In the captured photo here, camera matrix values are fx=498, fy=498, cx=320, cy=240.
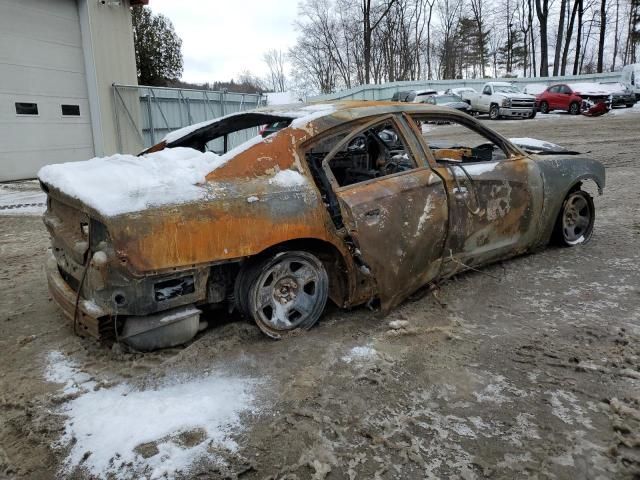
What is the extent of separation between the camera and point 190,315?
2961 millimetres

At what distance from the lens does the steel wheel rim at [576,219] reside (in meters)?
4.93

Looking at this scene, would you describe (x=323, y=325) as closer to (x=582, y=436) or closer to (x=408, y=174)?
(x=408, y=174)

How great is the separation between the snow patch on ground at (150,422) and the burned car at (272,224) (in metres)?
0.36

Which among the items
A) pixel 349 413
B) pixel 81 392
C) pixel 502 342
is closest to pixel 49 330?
pixel 81 392

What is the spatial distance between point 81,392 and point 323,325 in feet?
5.10

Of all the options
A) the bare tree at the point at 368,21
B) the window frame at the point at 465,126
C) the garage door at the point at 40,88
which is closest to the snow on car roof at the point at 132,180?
the window frame at the point at 465,126

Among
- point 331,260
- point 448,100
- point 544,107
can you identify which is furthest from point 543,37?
point 331,260

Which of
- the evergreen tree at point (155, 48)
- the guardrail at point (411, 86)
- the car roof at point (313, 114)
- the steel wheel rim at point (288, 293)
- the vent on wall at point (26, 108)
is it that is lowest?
the steel wheel rim at point (288, 293)

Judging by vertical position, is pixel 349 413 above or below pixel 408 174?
below

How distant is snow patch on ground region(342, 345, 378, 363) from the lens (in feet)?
9.86

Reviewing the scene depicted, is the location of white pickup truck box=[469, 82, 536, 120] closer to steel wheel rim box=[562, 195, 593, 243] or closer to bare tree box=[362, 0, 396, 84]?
bare tree box=[362, 0, 396, 84]

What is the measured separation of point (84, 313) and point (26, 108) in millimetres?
11217

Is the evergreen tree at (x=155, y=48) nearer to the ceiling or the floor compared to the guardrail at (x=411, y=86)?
nearer to the ceiling

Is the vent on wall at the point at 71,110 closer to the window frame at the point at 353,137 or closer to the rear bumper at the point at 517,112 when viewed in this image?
the window frame at the point at 353,137
